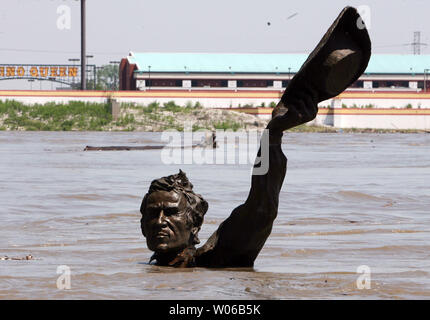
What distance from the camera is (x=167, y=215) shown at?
699 centimetres

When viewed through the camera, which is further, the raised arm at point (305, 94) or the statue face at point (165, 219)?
the statue face at point (165, 219)

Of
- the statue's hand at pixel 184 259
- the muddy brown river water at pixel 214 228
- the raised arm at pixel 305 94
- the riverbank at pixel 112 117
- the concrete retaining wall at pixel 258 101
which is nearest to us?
the raised arm at pixel 305 94

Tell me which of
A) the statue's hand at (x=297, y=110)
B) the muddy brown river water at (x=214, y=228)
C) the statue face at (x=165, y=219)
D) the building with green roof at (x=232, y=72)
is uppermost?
the building with green roof at (x=232, y=72)

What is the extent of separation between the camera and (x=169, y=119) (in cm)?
8125

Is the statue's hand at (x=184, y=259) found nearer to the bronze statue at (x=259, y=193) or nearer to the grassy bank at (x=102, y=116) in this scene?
the bronze statue at (x=259, y=193)

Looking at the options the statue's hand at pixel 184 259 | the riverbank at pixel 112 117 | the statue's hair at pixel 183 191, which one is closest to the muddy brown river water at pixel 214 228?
the statue's hand at pixel 184 259

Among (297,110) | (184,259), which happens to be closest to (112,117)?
(184,259)

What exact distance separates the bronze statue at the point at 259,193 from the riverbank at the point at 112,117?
237 feet

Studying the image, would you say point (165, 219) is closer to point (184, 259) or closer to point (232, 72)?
point (184, 259)

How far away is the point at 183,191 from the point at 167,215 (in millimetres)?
255

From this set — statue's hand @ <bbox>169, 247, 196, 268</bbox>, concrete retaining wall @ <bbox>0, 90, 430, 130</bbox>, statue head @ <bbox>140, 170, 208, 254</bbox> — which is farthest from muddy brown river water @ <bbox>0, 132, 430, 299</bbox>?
concrete retaining wall @ <bbox>0, 90, 430, 130</bbox>

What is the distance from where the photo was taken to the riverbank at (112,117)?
80.8 m

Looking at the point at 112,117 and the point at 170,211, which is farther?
the point at 112,117

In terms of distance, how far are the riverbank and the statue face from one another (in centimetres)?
7234
